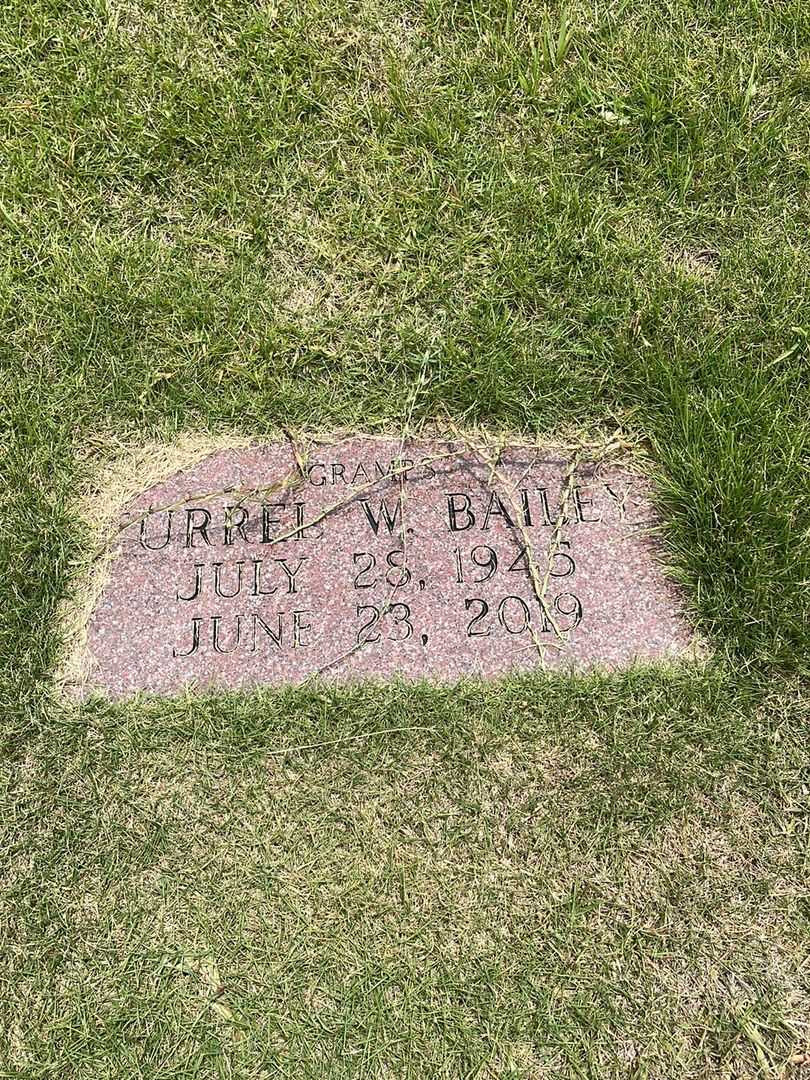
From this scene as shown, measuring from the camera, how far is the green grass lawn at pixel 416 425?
6.48 ft

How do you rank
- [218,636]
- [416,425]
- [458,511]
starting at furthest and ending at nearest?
[416,425] → [458,511] → [218,636]

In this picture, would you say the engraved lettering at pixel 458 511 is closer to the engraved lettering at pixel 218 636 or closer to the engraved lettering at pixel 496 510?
the engraved lettering at pixel 496 510

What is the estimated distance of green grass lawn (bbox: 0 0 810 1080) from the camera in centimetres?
198

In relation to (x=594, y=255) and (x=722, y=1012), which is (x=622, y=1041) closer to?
(x=722, y=1012)

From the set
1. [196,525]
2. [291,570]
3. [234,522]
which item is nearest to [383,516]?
[291,570]

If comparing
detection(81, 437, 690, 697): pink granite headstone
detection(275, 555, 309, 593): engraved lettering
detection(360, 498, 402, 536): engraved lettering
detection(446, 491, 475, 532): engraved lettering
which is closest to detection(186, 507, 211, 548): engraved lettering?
detection(81, 437, 690, 697): pink granite headstone

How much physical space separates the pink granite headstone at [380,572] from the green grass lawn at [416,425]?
94mm

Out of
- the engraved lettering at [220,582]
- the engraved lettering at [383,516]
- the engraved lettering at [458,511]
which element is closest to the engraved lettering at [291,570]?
the engraved lettering at [220,582]

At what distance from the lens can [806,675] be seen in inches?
85.8

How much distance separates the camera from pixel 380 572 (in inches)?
89.3

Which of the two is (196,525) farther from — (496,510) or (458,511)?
(496,510)

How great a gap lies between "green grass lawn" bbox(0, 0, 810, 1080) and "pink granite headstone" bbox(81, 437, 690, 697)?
94 millimetres

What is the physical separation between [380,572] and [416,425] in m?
0.48

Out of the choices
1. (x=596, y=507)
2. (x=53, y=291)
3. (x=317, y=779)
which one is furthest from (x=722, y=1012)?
(x=53, y=291)
